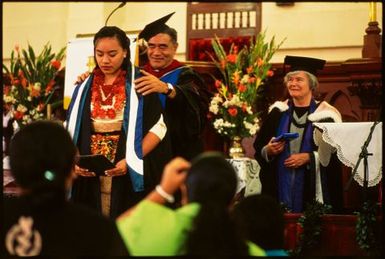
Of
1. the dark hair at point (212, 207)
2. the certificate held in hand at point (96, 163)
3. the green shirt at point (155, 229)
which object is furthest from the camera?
the certificate held in hand at point (96, 163)

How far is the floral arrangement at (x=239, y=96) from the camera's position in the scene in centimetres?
691

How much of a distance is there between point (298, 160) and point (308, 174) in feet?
0.45

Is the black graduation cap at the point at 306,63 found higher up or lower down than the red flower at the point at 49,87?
higher up

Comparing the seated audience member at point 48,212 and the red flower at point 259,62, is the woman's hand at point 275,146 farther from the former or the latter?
the seated audience member at point 48,212

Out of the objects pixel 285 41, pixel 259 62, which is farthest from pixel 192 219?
pixel 285 41

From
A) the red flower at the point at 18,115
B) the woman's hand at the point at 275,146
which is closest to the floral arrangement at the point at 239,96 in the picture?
the woman's hand at the point at 275,146

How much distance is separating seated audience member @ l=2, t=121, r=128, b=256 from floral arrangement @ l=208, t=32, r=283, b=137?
4.27 meters

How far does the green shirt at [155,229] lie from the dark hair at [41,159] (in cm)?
25

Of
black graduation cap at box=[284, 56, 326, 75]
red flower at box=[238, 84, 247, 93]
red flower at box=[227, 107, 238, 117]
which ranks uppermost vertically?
black graduation cap at box=[284, 56, 326, 75]

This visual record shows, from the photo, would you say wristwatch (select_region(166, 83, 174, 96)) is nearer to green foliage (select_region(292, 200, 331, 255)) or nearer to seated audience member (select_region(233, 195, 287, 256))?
green foliage (select_region(292, 200, 331, 255))

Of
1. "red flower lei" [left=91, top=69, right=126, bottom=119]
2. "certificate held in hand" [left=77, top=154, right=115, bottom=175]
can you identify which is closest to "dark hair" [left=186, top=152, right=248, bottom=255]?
"certificate held in hand" [left=77, top=154, right=115, bottom=175]

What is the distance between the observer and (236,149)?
704cm

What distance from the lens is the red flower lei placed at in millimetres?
4668

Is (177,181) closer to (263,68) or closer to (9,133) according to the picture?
(263,68)
